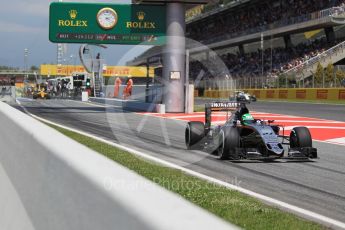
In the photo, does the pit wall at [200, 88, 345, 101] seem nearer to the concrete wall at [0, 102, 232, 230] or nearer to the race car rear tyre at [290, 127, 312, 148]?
the race car rear tyre at [290, 127, 312, 148]

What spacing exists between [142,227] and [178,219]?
0.16 m

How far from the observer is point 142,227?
1749mm

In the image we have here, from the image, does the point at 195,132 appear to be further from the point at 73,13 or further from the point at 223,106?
the point at 73,13

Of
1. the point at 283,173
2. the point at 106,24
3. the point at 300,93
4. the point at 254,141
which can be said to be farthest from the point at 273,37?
the point at 283,173

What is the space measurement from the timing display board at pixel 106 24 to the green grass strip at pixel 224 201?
16456 millimetres

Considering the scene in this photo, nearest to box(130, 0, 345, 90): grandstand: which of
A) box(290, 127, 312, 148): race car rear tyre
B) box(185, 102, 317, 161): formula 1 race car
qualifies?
box(185, 102, 317, 161): formula 1 race car

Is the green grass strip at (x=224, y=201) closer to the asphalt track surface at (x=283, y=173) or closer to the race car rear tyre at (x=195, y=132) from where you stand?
the asphalt track surface at (x=283, y=173)

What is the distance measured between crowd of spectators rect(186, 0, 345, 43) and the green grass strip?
4393 cm

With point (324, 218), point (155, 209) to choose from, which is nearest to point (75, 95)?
point (324, 218)

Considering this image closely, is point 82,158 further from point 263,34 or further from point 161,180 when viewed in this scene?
point 263,34

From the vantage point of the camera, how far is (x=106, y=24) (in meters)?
24.4

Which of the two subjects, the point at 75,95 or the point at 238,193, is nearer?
the point at 238,193

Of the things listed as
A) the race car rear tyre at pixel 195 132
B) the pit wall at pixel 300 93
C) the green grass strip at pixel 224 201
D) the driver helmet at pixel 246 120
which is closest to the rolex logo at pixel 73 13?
the pit wall at pixel 300 93

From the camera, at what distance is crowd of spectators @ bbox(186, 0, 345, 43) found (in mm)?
53094
